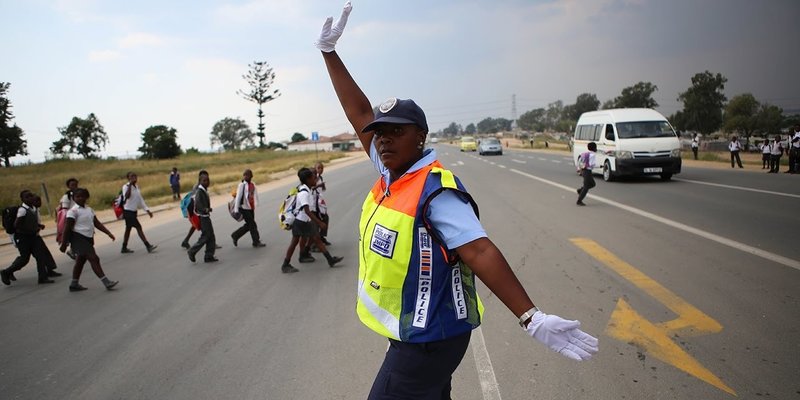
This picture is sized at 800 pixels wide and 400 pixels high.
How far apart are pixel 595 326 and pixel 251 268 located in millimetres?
4964

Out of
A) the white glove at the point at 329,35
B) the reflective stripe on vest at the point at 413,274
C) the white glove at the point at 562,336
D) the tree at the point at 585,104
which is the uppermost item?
the tree at the point at 585,104

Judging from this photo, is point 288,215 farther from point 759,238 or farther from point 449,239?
point 759,238

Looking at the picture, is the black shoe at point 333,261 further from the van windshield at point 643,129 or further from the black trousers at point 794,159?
the black trousers at point 794,159

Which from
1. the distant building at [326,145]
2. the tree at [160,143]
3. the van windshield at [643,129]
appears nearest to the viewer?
the van windshield at [643,129]

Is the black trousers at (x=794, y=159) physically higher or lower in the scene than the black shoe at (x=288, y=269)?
higher

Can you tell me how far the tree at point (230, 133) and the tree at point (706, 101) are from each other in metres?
97.6

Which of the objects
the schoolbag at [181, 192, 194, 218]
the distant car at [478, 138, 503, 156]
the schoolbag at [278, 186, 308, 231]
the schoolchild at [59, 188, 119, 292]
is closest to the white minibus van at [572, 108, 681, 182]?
the schoolbag at [278, 186, 308, 231]

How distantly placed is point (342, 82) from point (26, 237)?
284 inches

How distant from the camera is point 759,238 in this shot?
261 inches

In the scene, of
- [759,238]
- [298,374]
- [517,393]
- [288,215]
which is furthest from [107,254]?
[759,238]

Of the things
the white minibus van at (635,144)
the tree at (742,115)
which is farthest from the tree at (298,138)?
the white minibus van at (635,144)

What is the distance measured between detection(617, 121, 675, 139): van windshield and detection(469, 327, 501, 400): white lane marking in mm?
12941

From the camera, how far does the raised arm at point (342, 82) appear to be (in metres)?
2.50

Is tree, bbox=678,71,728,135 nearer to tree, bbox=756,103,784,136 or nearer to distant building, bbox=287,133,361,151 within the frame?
tree, bbox=756,103,784,136
